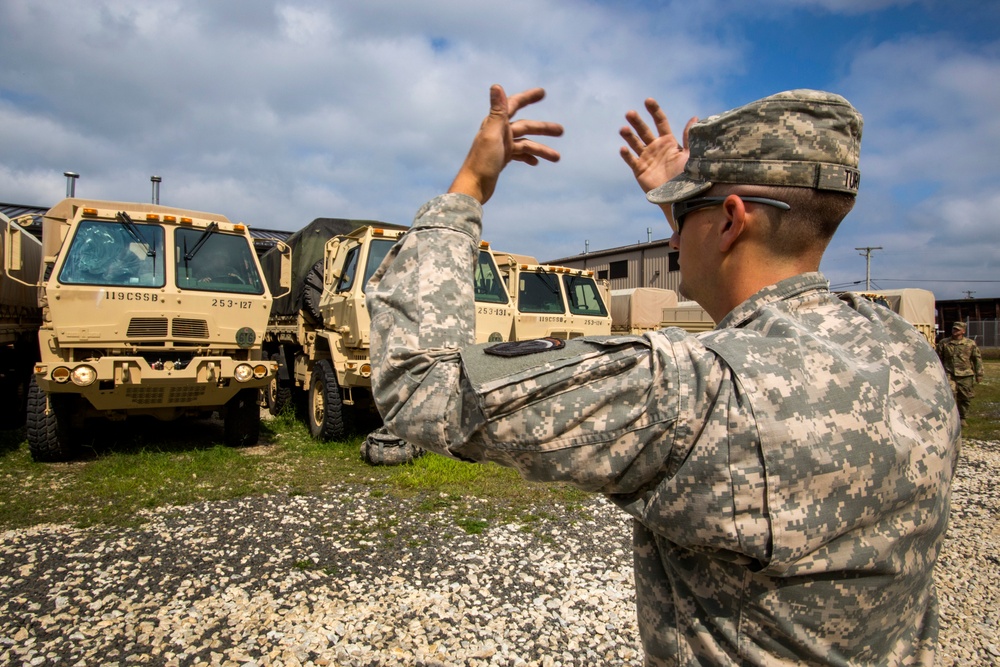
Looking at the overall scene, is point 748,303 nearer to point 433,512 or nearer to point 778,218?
point 778,218

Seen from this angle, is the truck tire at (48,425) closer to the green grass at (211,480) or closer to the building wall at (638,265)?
the green grass at (211,480)

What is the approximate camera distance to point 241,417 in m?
6.35

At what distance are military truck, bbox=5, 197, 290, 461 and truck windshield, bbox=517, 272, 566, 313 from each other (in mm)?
3210

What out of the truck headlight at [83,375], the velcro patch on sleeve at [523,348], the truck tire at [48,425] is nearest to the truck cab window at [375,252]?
the truck headlight at [83,375]

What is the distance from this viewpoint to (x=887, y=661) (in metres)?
0.88

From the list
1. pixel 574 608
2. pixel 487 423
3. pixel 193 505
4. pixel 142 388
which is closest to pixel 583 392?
pixel 487 423

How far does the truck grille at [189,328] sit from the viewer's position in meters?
5.66

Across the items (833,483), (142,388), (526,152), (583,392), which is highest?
(526,152)

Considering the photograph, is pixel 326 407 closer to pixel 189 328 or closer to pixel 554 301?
pixel 189 328

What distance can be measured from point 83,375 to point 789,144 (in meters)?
5.67

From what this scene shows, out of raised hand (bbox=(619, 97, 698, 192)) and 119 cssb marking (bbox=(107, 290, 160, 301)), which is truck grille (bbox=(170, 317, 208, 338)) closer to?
119 cssb marking (bbox=(107, 290, 160, 301))

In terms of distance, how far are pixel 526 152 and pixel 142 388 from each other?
5.37m

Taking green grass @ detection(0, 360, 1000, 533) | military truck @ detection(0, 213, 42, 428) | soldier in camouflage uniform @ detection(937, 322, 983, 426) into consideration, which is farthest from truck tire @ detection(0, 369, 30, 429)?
soldier in camouflage uniform @ detection(937, 322, 983, 426)

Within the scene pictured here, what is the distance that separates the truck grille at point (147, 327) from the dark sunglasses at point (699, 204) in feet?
18.3
